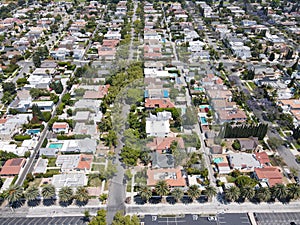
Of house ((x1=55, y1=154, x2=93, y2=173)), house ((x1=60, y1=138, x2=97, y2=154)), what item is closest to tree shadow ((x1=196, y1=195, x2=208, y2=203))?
house ((x1=55, y1=154, x2=93, y2=173))

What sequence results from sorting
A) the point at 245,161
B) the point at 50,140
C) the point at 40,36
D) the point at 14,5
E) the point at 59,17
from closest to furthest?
the point at 245,161, the point at 50,140, the point at 40,36, the point at 59,17, the point at 14,5

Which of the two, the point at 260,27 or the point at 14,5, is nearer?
the point at 260,27

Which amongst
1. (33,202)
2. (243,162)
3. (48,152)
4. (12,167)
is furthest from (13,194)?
(243,162)

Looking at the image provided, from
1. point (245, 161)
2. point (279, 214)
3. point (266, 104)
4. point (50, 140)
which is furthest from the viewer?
point (266, 104)

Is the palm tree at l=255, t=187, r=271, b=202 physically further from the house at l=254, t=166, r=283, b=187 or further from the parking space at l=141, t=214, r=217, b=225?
the parking space at l=141, t=214, r=217, b=225

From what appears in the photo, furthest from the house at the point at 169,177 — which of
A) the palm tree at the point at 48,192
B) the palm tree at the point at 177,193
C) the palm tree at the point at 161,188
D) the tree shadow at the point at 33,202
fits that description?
the tree shadow at the point at 33,202

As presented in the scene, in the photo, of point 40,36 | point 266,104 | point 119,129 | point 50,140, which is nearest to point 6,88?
point 50,140

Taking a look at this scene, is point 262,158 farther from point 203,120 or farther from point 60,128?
point 60,128

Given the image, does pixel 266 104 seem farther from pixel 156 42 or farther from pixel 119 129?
pixel 156 42
